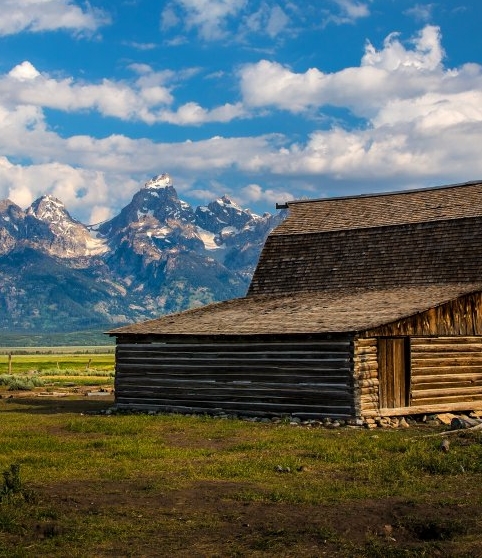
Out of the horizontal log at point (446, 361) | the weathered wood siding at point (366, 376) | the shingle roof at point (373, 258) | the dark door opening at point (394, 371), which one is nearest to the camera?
the weathered wood siding at point (366, 376)

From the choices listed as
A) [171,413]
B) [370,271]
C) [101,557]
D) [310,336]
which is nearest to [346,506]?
[101,557]

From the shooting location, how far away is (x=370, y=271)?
35.6 meters

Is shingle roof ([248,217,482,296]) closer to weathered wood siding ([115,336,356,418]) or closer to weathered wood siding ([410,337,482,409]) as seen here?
weathered wood siding ([410,337,482,409])

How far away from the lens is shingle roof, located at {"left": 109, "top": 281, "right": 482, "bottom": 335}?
88.4ft

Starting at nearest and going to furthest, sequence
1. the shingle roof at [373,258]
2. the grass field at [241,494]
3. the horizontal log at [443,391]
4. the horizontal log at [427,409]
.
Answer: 1. the grass field at [241,494]
2. the horizontal log at [427,409]
3. the horizontal log at [443,391]
4. the shingle roof at [373,258]

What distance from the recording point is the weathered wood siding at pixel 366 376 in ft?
84.5

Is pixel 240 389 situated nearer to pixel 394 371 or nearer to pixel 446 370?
pixel 394 371

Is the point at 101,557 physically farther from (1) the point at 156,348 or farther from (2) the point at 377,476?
(1) the point at 156,348

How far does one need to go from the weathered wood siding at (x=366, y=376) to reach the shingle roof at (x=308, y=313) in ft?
2.45

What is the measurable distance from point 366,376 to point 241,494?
12.2 m

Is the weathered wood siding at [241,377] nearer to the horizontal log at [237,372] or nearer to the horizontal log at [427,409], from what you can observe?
the horizontal log at [237,372]

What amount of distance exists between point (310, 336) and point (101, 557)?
1620 cm

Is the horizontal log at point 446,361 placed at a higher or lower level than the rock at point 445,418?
higher

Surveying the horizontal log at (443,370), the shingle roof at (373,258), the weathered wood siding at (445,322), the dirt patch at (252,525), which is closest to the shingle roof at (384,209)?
the shingle roof at (373,258)
